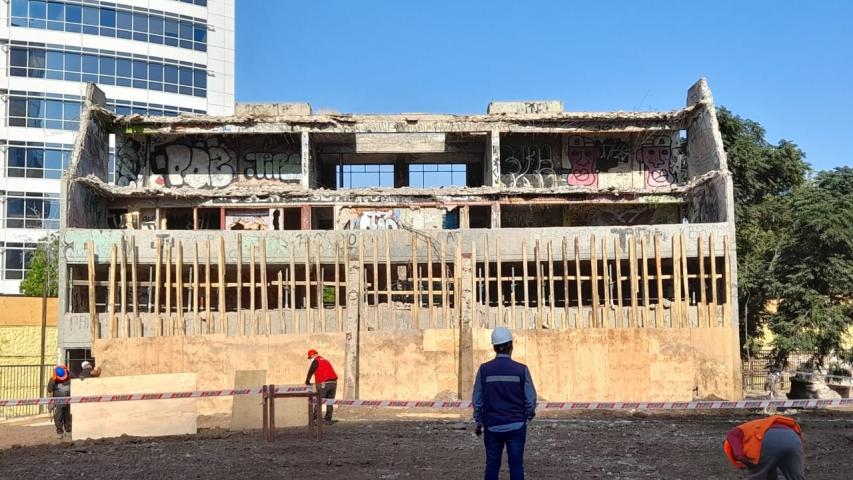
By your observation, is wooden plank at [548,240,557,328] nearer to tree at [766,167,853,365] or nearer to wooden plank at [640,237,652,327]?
wooden plank at [640,237,652,327]

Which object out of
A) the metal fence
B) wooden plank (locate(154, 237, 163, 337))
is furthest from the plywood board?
the metal fence

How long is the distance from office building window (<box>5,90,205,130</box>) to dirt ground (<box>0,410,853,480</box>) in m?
36.8

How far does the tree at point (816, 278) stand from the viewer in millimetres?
28609

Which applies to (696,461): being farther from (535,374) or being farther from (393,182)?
(393,182)

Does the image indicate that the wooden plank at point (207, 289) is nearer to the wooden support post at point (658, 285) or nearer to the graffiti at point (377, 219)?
the graffiti at point (377, 219)

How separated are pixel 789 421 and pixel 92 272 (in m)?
20.6

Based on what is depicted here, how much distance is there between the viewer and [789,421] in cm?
534

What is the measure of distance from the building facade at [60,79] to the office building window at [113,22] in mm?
57

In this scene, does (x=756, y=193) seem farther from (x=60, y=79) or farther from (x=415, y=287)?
(x=60, y=79)

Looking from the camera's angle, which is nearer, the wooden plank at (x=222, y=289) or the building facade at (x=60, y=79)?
the wooden plank at (x=222, y=289)

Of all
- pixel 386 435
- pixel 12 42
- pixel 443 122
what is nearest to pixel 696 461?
pixel 386 435

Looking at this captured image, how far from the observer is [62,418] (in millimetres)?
16844

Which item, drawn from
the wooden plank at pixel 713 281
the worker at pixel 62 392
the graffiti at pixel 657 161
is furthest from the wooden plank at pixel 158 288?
the graffiti at pixel 657 161

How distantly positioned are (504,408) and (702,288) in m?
16.8
